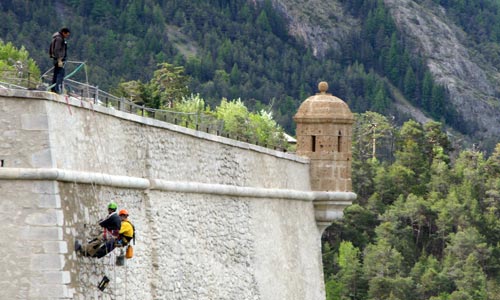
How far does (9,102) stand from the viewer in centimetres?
2134

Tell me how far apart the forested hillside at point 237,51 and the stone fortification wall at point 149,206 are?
289 feet

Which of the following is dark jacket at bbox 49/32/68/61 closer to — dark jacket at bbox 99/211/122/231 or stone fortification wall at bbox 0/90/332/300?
stone fortification wall at bbox 0/90/332/300

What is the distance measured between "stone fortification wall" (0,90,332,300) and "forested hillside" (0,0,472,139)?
88.2 m

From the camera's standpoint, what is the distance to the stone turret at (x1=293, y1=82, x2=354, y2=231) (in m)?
38.0

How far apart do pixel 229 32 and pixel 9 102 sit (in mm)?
146517

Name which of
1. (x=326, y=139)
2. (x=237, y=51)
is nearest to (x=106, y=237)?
(x=326, y=139)

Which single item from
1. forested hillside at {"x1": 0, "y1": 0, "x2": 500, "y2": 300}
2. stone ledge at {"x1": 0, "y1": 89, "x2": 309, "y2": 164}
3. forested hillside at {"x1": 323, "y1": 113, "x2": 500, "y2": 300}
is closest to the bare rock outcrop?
forested hillside at {"x1": 0, "y1": 0, "x2": 500, "y2": 300}

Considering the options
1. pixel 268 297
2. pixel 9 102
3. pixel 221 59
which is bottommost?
pixel 268 297

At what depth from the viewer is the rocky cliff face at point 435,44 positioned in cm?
17800

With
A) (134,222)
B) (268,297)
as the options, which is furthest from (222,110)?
(134,222)

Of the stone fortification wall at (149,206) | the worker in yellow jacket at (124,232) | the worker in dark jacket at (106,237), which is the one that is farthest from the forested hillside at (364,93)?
the worker in dark jacket at (106,237)

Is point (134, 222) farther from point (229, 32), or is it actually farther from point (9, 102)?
point (229, 32)

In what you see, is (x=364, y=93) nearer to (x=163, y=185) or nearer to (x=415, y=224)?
(x=415, y=224)

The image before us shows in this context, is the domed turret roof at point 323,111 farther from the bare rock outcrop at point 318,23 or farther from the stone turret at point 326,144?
the bare rock outcrop at point 318,23
